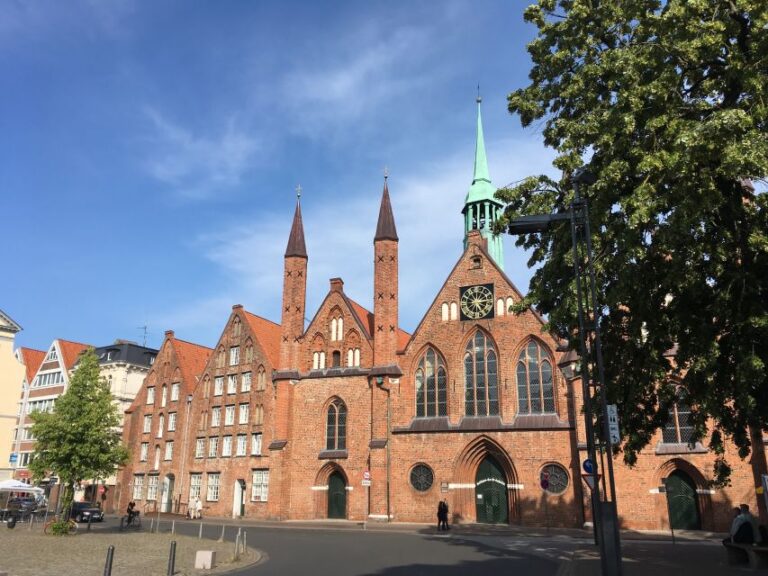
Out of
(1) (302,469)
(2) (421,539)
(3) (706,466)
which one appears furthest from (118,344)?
(3) (706,466)

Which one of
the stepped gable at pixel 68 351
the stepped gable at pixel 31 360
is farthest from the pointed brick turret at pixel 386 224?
the stepped gable at pixel 31 360

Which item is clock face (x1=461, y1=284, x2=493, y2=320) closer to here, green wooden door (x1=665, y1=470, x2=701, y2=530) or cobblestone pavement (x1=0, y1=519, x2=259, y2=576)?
green wooden door (x1=665, y1=470, x2=701, y2=530)

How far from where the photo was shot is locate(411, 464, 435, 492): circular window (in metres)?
Answer: 33.5

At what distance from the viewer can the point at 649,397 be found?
1656 centimetres

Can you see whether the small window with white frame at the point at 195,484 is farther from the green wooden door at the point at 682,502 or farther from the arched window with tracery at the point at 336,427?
the green wooden door at the point at 682,502

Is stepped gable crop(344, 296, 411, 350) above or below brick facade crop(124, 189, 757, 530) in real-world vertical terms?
above

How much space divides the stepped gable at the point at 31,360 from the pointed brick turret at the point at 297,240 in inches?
1589

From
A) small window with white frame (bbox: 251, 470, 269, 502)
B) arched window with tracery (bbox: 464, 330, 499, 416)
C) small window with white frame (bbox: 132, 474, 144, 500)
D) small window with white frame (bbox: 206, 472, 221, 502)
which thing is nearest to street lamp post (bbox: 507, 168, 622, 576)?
arched window with tracery (bbox: 464, 330, 499, 416)

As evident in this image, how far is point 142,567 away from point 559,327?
12778 mm

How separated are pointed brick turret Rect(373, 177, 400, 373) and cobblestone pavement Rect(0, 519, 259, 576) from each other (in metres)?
14.6

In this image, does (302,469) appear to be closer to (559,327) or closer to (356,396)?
(356,396)

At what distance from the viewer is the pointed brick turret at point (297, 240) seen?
41344mm

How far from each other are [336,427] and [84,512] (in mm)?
14652

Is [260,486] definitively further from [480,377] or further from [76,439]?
[480,377]
